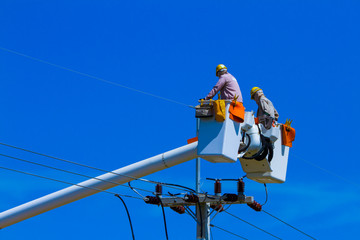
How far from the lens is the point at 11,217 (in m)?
30.2

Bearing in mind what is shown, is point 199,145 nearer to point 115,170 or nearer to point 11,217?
point 115,170

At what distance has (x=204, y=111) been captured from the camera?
26.8m

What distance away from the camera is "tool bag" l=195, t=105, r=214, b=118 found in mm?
26719

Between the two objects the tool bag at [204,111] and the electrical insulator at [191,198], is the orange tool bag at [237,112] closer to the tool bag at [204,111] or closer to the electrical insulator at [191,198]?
the tool bag at [204,111]

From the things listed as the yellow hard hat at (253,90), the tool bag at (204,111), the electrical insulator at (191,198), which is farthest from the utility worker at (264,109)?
the electrical insulator at (191,198)

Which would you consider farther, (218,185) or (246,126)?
(218,185)

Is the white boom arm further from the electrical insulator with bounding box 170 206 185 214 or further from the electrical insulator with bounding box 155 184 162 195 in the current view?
Result: the electrical insulator with bounding box 170 206 185 214

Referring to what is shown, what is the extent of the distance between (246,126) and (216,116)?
1.63 metres

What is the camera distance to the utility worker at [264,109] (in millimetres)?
29062

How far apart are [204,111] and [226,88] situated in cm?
126

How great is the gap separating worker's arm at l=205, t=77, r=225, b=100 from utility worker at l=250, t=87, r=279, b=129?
80.6 inches

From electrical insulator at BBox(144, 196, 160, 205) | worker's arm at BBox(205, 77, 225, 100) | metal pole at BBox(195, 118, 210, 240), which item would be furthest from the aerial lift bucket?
electrical insulator at BBox(144, 196, 160, 205)

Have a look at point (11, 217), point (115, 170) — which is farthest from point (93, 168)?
point (11, 217)

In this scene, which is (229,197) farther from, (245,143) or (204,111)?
(204,111)
